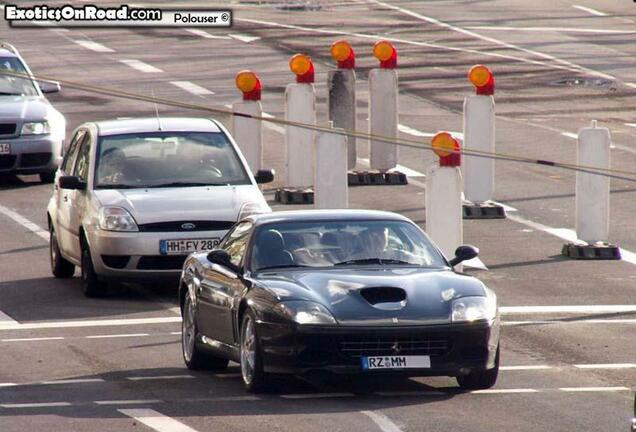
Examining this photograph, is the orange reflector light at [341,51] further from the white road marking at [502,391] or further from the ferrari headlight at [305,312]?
the ferrari headlight at [305,312]

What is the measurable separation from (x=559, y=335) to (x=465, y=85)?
853 inches

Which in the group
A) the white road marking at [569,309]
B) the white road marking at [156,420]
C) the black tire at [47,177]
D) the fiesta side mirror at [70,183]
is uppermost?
the fiesta side mirror at [70,183]

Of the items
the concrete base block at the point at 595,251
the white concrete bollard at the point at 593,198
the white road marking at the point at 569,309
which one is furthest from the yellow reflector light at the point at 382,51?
the white road marking at the point at 569,309

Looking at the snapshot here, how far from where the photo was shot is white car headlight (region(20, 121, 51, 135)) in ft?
91.9

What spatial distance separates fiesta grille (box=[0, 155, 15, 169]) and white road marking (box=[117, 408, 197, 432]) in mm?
15361

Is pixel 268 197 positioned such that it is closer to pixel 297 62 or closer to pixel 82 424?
pixel 297 62

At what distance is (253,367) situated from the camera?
13609mm

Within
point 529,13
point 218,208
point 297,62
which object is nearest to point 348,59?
point 297,62

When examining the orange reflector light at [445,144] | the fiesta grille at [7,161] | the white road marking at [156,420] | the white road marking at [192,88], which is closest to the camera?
the white road marking at [156,420]

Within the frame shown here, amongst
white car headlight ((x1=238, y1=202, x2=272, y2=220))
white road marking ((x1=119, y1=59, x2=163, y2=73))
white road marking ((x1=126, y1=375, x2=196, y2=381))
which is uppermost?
white car headlight ((x1=238, y1=202, x2=272, y2=220))

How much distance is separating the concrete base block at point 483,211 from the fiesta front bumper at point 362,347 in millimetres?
10968

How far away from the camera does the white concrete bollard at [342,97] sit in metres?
27.1

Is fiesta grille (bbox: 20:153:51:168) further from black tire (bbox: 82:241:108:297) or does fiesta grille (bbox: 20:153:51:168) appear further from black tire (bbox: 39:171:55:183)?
black tire (bbox: 82:241:108:297)

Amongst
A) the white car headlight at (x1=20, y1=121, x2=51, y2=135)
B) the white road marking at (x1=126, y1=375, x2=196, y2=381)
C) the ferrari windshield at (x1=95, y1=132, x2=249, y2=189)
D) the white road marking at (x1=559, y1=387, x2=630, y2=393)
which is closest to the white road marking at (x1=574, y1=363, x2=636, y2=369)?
the white road marking at (x1=559, y1=387, x2=630, y2=393)
